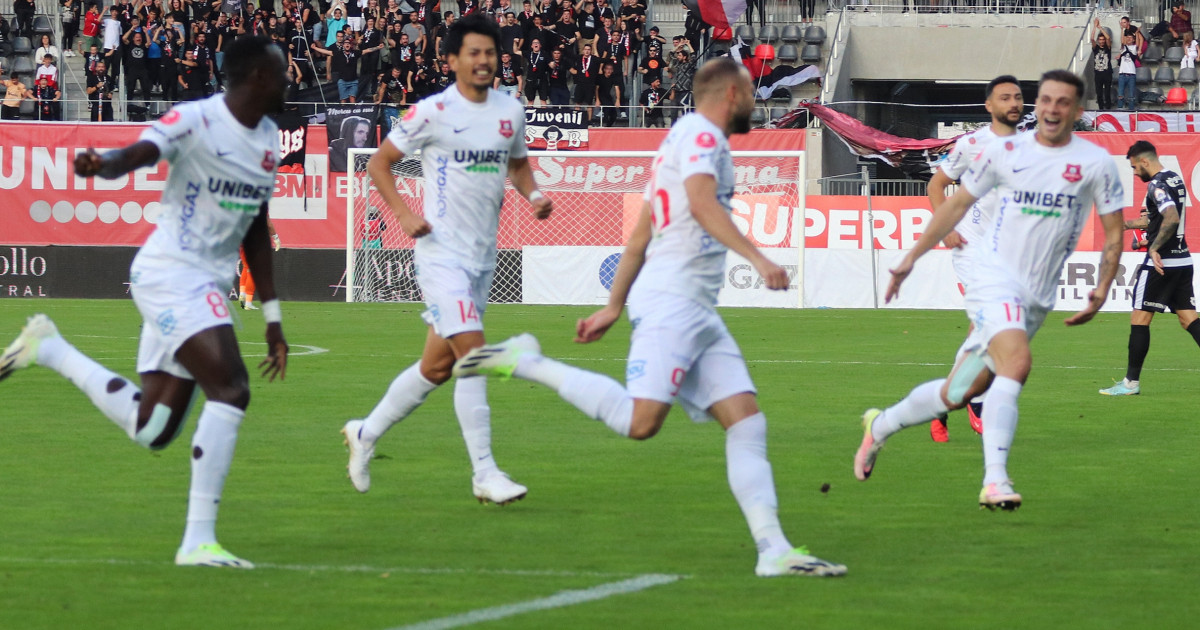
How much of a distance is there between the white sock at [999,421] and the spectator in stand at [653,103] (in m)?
25.6

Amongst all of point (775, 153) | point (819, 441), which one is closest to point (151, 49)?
point (775, 153)

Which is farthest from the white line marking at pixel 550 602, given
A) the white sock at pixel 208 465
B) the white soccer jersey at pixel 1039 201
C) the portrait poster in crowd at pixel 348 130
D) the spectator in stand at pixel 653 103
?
the spectator in stand at pixel 653 103

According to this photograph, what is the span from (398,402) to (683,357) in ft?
8.14

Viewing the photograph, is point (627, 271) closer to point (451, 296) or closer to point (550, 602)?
point (550, 602)

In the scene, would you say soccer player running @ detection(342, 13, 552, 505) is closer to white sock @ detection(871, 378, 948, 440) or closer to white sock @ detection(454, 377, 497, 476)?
white sock @ detection(454, 377, 497, 476)

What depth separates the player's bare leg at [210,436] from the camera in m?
6.44

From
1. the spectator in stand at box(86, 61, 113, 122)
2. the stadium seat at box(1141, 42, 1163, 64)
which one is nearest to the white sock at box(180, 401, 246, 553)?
the spectator in stand at box(86, 61, 113, 122)

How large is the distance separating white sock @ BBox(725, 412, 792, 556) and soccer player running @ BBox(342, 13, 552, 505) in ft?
6.87

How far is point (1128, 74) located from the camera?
36.5m

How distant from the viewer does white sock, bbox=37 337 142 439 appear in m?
6.89

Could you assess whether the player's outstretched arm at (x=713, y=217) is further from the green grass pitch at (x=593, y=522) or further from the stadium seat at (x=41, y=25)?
the stadium seat at (x=41, y=25)

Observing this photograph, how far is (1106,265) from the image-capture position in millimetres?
8547

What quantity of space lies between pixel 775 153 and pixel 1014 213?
20.5 metres

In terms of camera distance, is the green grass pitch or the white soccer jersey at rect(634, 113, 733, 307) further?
the white soccer jersey at rect(634, 113, 733, 307)
